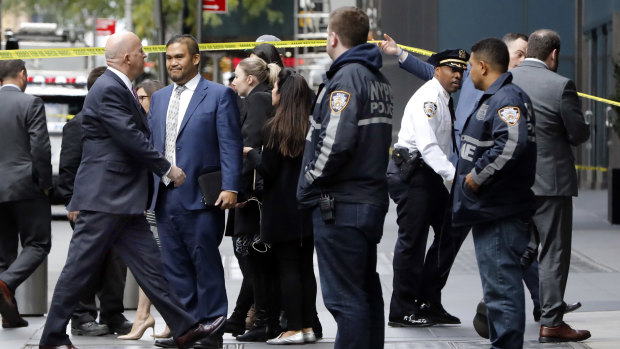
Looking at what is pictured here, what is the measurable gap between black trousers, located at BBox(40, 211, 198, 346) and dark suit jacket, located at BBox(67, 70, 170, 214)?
10 centimetres

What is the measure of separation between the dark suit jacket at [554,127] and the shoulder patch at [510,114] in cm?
141

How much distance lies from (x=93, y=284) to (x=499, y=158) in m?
3.63

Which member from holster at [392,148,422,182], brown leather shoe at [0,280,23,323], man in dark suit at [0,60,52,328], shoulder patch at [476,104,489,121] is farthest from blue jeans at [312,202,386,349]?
man in dark suit at [0,60,52,328]

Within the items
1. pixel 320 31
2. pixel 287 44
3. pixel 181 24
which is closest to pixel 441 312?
pixel 287 44

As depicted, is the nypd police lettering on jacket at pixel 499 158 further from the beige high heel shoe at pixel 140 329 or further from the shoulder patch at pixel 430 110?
the beige high heel shoe at pixel 140 329

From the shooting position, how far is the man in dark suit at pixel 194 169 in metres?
8.11

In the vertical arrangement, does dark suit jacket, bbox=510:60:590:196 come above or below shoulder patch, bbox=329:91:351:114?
below

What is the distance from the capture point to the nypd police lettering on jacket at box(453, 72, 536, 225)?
683cm

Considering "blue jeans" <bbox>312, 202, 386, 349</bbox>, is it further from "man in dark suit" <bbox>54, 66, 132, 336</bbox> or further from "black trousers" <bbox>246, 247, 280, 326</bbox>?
"man in dark suit" <bbox>54, 66, 132, 336</bbox>

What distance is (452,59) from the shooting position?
891 centimetres

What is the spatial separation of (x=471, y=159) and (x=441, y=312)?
2.31 m

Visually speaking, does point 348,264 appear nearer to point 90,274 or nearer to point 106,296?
point 90,274

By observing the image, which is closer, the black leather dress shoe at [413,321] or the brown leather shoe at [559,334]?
the brown leather shoe at [559,334]

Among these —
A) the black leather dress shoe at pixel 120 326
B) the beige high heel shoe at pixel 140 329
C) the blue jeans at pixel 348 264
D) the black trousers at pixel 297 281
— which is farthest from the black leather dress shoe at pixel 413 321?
the blue jeans at pixel 348 264
